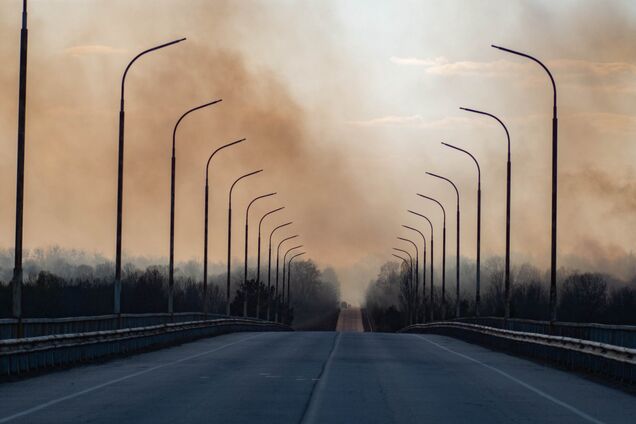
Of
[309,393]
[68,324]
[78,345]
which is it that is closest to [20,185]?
[68,324]

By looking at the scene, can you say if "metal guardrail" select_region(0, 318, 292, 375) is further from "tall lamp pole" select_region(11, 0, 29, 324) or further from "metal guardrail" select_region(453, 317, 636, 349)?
"metal guardrail" select_region(453, 317, 636, 349)

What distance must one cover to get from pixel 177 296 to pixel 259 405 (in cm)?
16569

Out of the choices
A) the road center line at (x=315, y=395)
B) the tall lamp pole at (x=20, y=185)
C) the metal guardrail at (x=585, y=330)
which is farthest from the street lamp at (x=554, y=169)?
the tall lamp pole at (x=20, y=185)

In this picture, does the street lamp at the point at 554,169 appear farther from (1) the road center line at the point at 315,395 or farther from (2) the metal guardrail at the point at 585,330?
(1) the road center line at the point at 315,395

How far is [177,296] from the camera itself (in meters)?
186

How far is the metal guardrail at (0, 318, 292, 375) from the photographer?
28.9 m

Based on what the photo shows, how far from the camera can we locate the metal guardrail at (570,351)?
30.1 metres

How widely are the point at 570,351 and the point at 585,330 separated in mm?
898

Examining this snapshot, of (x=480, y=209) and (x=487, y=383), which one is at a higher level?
(x=480, y=209)

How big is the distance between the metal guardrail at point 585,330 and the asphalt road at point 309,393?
128 cm

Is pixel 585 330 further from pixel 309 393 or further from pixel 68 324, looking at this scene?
pixel 309 393

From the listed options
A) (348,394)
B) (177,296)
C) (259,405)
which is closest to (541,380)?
(348,394)

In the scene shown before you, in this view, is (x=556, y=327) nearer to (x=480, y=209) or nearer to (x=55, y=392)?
(x=55, y=392)

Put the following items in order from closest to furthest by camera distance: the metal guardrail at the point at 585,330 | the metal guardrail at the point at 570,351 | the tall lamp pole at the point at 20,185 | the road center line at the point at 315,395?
the road center line at the point at 315,395, the tall lamp pole at the point at 20,185, the metal guardrail at the point at 570,351, the metal guardrail at the point at 585,330
